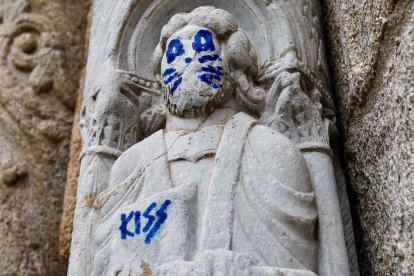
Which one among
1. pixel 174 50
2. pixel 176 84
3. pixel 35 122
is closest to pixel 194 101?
pixel 176 84

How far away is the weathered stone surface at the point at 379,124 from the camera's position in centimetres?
165

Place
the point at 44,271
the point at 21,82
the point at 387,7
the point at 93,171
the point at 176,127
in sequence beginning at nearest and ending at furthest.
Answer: the point at 387,7, the point at 176,127, the point at 93,171, the point at 44,271, the point at 21,82

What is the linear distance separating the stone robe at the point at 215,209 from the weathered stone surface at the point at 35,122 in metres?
0.80

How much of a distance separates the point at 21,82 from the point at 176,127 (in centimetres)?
115

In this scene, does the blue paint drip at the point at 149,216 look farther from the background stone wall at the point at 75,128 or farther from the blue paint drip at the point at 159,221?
the background stone wall at the point at 75,128

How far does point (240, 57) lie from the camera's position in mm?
1961

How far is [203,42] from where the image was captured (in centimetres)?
192

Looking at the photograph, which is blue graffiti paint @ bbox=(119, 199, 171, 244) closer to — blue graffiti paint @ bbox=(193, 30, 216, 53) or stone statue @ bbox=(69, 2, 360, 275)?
stone statue @ bbox=(69, 2, 360, 275)

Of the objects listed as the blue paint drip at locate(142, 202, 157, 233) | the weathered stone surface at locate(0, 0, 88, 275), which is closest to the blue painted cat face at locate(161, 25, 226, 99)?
the blue paint drip at locate(142, 202, 157, 233)

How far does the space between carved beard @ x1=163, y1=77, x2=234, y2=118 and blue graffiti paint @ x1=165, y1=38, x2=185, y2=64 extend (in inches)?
3.3

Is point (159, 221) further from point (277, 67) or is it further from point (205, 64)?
point (277, 67)

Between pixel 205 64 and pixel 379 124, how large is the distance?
48 centimetres

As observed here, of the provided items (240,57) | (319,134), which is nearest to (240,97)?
(240,57)

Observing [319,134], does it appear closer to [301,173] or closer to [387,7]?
[301,173]
